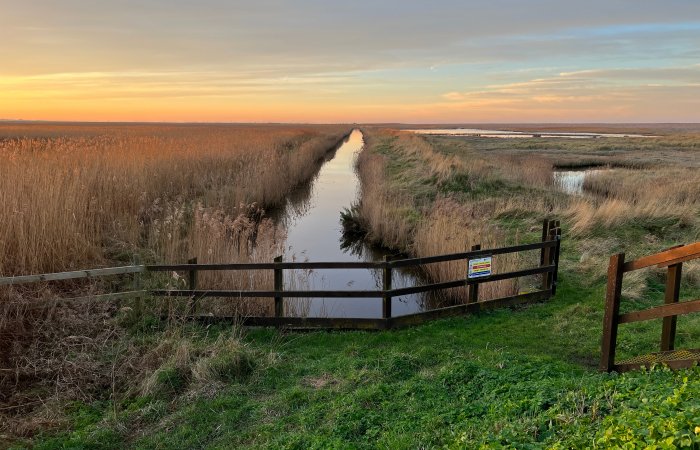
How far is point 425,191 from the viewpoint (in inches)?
805

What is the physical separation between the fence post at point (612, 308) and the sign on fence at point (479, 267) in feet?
10.2

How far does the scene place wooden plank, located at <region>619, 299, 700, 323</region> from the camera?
437cm

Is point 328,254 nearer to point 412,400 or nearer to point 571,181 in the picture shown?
point 412,400

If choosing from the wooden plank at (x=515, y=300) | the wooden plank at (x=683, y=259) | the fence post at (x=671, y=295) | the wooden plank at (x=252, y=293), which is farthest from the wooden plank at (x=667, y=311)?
the wooden plank at (x=252, y=293)

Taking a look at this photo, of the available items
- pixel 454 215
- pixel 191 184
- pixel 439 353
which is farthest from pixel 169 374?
pixel 191 184

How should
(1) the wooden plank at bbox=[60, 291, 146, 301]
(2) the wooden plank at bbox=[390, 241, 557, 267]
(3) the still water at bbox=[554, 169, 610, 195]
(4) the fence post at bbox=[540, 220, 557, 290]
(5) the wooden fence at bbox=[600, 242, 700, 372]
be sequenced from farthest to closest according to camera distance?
(3) the still water at bbox=[554, 169, 610, 195]
(4) the fence post at bbox=[540, 220, 557, 290]
(2) the wooden plank at bbox=[390, 241, 557, 267]
(1) the wooden plank at bbox=[60, 291, 146, 301]
(5) the wooden fence at bbox=[600, 242, 700, 372]

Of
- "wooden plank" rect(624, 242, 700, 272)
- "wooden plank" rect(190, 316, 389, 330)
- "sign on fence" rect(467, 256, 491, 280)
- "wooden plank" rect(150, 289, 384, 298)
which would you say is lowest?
"wooden plank" rect(190, 316, 389, 330)

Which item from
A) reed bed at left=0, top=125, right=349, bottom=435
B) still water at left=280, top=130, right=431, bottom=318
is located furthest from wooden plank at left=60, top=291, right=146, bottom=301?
still water at left=280, top=130, right=431, bottom=318

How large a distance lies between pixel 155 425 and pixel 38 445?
1.07 metres

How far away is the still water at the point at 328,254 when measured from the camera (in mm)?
10383

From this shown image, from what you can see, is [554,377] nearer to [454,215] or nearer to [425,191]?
[454,215]

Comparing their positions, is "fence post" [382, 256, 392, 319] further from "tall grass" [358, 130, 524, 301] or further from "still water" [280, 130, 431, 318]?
"tall grass" [358, 130, 524, 301]

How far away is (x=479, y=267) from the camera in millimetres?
8469

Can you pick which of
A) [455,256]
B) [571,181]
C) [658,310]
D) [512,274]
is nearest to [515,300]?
[512,274]
